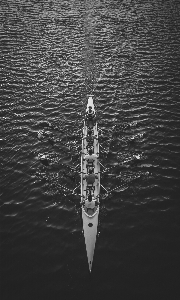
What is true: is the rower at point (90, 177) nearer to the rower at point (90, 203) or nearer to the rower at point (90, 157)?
the rower at point (90, 157)

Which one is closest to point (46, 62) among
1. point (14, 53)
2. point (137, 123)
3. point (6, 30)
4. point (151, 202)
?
point (14, 53)

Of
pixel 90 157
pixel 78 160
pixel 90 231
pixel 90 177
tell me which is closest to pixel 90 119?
pixel 78 160

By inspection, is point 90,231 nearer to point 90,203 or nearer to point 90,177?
point 90,203

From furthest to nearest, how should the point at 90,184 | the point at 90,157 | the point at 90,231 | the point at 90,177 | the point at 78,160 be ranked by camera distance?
the point at 78,160 < the point at 90,157 < the point at 90,184 < the point at 90,177 < the point at 90,231

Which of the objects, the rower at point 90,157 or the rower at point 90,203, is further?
the rower at point 90,157

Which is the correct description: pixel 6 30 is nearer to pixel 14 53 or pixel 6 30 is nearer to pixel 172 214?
pixel 14 53

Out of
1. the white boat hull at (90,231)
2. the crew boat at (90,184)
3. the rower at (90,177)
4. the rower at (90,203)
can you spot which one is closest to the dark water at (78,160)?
the white boat hull at (90,231)

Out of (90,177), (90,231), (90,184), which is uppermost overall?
(90,177)
